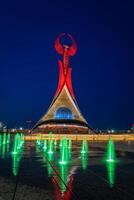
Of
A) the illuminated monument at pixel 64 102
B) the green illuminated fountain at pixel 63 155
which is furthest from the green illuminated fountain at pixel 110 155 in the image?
the illuminated monument at pixel 64 102

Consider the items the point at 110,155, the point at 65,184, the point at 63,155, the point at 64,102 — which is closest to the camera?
the point at 65,184

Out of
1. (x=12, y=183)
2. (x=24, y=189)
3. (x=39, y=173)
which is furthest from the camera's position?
(x=39, y=173)

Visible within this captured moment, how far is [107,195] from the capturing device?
6527 millimetres

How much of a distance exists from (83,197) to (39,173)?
3.44 metres

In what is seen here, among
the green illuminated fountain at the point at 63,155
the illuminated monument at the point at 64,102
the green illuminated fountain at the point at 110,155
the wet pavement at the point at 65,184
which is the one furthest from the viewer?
the illuminated monument at the point at 64,102

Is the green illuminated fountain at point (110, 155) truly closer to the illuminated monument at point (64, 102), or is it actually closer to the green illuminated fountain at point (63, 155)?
the green illuminated fountain at point (63, 155)

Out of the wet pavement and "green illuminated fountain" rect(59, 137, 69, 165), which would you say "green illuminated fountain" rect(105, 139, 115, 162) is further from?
the wet pavement

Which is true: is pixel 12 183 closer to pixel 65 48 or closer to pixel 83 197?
pixel 83 197

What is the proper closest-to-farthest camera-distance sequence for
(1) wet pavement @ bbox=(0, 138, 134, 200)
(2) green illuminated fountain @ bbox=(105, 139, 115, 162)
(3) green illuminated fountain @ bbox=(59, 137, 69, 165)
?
(1) wet pavement @ bbox=(0, 138, 134, 200)
(3) green illuminated fountain @ bbox=(59, 137, 69, 165)
(2) green illuminated fountain @ bbox=(105, 139, 115, 162)

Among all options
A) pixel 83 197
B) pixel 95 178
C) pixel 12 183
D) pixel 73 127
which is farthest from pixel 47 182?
pixel 73 127

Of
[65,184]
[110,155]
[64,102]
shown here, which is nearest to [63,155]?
[110,155]

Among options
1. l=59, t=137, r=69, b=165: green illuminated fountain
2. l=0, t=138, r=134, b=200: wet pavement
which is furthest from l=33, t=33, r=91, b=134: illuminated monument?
l=0, t=138, r=134, b=200: wet pavement

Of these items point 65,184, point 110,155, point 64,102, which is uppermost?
point 64,102

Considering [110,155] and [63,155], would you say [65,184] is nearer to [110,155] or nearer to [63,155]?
[63,155]
